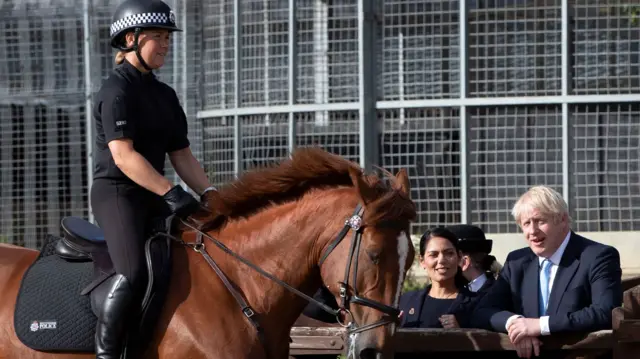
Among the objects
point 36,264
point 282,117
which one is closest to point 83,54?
point 282,117

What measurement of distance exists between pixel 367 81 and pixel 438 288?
4766mm

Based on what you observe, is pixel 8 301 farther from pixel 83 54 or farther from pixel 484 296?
pixel 83 54

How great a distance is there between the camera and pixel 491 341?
21.2 ft

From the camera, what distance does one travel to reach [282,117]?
1265 centimetres

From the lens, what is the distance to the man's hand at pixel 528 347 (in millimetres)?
6316

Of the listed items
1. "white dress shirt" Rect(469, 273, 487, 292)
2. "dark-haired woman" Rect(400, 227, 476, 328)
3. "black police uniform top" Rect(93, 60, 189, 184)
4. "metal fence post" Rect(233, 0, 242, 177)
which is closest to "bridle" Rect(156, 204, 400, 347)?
"black police uniform top" Rect(93, 60, 189, 184)

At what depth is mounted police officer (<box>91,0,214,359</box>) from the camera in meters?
5.81

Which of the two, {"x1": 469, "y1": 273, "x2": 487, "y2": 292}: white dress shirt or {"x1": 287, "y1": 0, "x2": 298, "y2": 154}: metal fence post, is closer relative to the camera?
{"x1": 469, "y1": 273, "x2": 487, "y2": 292}: white dress shirt

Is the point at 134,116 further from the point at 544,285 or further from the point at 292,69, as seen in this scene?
the point at 292,69

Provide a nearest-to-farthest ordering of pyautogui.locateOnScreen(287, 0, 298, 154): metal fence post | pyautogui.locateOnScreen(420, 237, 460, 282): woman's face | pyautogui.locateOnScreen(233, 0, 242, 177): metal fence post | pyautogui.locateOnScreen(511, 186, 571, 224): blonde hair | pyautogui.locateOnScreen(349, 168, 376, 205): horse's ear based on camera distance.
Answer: pyautogui.locateOnScreen(349, 168, 376, 205): horse's ear
pyautogui.locateOnScreen(511, 186, 571, 224): blonde hair
pyautogui.locateOnScreen(420, 237, 460, 282): woman's face
pyautogui.locateOnScreen(287, 0, 298, 154): metal fence post
pyautogui.locateOnScreen(233, 0, 242, 177): metal fence post

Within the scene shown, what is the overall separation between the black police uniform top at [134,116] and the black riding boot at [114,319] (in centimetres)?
60

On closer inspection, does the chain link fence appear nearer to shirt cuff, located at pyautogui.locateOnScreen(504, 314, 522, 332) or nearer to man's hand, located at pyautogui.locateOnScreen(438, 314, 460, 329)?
man's hand, located at pyautogui.locateOnScreen(438, 314, 460, 329)

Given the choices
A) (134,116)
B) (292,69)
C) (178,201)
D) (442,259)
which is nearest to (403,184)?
(178,201)

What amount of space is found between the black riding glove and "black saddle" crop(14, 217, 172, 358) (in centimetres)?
10
